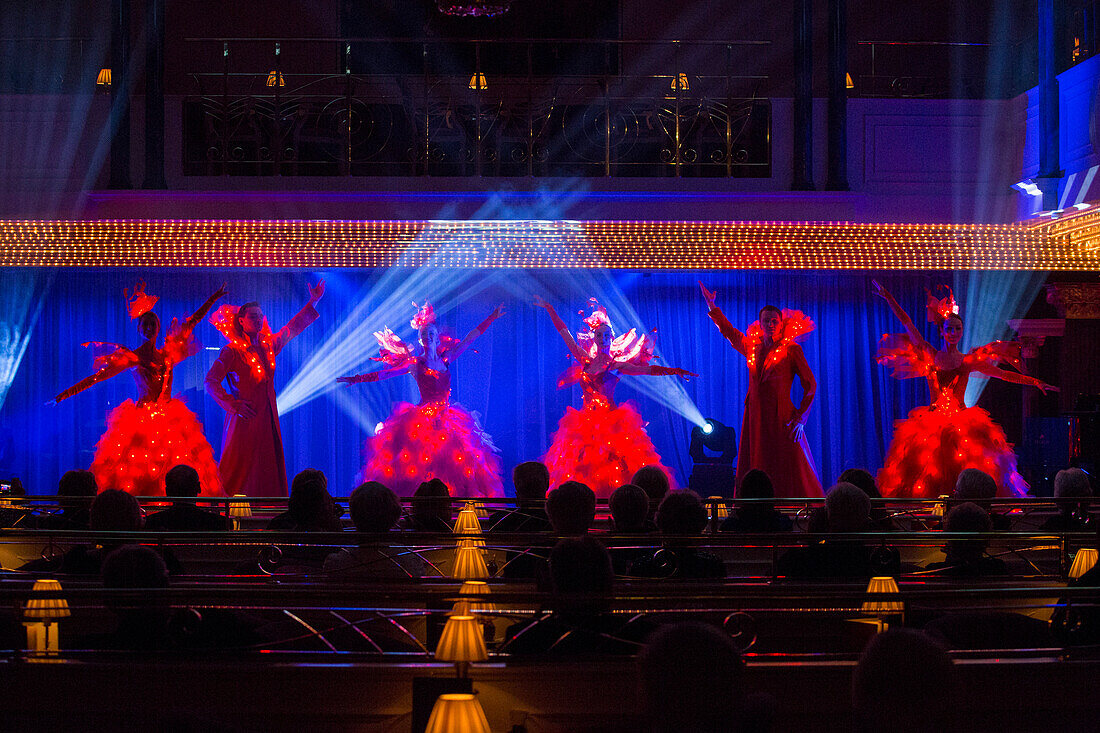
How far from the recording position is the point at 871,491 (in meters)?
5.35

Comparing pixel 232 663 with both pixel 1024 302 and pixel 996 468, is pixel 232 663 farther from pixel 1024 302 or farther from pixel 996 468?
pixel 1024 302

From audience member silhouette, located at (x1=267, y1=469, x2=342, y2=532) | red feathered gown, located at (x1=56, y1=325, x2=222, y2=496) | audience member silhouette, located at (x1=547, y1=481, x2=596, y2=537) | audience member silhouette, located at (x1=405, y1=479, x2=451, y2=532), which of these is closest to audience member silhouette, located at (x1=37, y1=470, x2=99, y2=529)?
audience member silhouette, located at (x1=267, y1=469, x2=342, y2=532)

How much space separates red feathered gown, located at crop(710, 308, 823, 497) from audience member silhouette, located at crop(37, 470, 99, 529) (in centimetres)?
451

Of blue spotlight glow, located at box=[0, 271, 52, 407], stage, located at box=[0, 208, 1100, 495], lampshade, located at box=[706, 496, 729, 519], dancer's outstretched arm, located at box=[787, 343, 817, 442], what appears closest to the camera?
lampshade, located at box=[706, 496, 729, 519]

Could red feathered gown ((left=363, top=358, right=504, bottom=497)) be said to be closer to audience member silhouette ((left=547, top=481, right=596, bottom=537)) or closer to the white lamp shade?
audience member silhouette ((left=547, top=481, right=596, bottom=537))

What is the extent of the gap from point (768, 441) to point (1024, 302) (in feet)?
15.7

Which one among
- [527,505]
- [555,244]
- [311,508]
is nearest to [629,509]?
[527,505]

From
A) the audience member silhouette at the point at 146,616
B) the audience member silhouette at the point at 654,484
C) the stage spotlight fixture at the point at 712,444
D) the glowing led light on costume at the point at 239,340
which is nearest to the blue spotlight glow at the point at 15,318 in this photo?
the glowing led light on costume at the point at 239,340

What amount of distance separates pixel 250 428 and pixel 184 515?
3.29 metres

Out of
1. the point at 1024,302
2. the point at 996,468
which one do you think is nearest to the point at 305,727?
the point at 996,468

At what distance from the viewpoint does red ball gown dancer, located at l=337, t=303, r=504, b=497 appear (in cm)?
826

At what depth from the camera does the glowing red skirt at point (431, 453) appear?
8250mm

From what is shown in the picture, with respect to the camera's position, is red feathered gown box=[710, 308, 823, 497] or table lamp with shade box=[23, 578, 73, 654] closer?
table lamp with shade box=[23, 578, 73, 654]

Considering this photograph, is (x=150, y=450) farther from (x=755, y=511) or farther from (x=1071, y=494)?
(x=1071, y=494)
